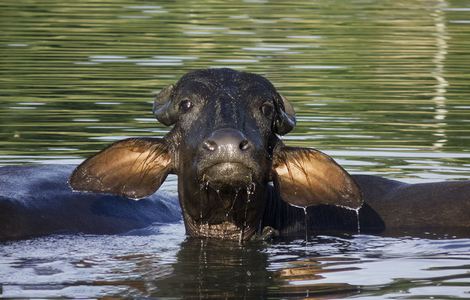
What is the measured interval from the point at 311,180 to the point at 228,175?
1.25 meters

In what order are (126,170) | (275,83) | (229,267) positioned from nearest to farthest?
(229,267) < (126,170) < (275,83)

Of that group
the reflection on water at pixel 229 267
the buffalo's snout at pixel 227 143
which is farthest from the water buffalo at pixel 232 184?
the reflection on water at pixel 229 267

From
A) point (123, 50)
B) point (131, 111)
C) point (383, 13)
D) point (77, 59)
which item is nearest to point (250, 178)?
point (131, 111)

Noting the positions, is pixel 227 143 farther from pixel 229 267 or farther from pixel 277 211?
pixel 277 211

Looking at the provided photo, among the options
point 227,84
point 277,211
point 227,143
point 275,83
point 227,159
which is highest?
point 227,84

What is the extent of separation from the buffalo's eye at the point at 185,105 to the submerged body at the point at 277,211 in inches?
46.1

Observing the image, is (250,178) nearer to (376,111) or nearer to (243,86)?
(243,86)

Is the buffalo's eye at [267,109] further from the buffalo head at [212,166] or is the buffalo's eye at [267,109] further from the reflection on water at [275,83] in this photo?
the reflection on water at [275,83]

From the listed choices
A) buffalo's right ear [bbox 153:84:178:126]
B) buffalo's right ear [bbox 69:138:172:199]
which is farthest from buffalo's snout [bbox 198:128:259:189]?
buffalo's right ear [bbox 69:138:172:199]

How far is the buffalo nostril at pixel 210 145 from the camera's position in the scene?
33.2 ft

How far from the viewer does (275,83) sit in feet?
72.6

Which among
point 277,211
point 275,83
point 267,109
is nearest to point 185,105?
point 267,109

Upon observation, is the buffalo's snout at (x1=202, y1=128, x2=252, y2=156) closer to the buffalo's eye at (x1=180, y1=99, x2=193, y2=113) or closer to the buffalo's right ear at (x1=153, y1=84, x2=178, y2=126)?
the buffalo's eye at (x1=180, y1=99, x2=193, y2=113)

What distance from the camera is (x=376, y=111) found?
765 inches
